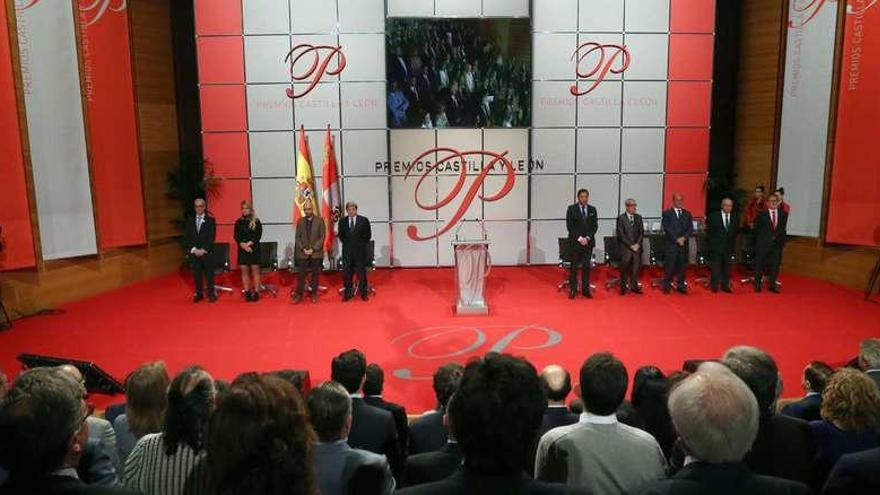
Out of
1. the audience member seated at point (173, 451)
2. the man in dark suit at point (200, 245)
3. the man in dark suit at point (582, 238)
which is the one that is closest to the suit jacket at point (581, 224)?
the man in dark suit at point (582, 238)

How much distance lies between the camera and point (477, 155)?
1184 cm

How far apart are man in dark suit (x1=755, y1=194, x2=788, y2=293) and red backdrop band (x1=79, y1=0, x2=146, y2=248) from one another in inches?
388

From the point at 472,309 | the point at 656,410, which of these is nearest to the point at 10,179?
the point at 472,309

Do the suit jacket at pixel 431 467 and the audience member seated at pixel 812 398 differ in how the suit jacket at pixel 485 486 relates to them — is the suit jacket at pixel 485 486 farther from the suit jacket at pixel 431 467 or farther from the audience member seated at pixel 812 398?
the audience member seated at pixel 812 398

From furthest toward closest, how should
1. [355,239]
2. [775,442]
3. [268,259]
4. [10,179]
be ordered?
[268,259] < [355,239] < [10,179] < [775,442]

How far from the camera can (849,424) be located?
2941mm

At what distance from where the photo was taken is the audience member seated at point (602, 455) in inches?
92.4

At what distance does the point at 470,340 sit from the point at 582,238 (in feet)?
9.77

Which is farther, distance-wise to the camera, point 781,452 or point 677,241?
point 677,241

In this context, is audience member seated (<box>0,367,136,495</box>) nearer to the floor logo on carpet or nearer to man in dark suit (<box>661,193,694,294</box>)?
the floor logo on carpet

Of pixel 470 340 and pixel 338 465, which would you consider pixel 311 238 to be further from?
pixel 338 465

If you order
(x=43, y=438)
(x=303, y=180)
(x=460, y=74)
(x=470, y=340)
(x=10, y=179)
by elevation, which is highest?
(x=460, y=74)

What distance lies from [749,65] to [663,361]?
26.5 feet

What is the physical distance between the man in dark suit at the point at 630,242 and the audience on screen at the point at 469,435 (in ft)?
20.3
